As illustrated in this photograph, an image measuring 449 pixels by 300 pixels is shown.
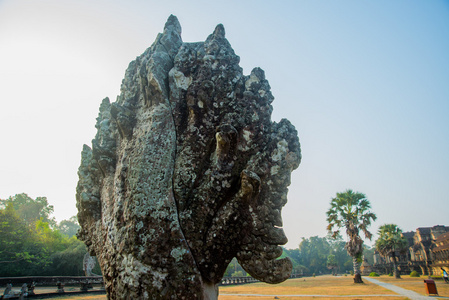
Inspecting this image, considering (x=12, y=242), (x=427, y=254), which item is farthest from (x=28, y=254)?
(x=427, y=254)

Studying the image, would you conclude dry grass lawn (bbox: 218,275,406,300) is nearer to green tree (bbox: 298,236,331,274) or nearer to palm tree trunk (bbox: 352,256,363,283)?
palm tree trunk (bbox: 352,256,363,283)

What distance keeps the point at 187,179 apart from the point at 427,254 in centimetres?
5206

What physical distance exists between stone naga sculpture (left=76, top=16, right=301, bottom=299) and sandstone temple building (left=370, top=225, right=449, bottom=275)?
139 ft

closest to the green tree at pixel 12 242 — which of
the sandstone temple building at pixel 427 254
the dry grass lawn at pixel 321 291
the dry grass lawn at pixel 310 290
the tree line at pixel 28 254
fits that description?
the tree line at pixel 28 254

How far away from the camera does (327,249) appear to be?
85.6m

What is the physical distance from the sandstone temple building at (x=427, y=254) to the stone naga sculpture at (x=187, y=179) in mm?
42282

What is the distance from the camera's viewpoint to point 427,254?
40844mm

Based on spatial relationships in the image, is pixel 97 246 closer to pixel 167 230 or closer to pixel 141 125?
pixel 167 230

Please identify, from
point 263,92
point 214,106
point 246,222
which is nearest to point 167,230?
point 246,222

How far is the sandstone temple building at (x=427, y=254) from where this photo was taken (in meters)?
35.0

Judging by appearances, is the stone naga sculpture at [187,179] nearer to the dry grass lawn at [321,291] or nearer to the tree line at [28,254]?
the dry grass lawn at [321,291]

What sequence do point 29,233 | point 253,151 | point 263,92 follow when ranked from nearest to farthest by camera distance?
point 253,151
point 263,92
point 29,233

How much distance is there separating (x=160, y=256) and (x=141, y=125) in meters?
2.12

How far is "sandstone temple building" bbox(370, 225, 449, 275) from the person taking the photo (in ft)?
115
